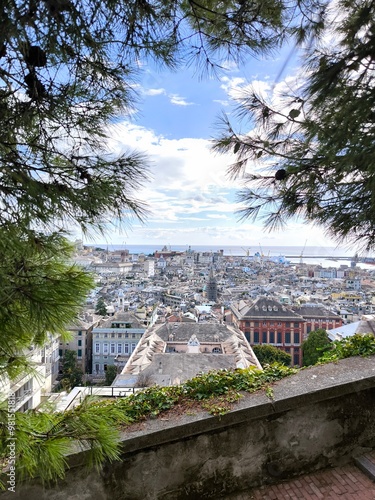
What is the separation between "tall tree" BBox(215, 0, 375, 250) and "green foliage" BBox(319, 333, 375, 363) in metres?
0.83

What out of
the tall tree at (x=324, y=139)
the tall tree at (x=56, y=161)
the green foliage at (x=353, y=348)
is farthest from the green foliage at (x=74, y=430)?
the tall tree at (x=324, y=139)

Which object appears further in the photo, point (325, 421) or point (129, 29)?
point (325, 421)

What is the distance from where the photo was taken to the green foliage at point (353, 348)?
1931 mm

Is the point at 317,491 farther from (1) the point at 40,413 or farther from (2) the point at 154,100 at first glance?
(2) the point at 154,100

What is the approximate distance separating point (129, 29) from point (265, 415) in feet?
5.71

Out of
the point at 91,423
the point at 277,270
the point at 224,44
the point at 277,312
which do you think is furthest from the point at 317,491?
the point at 277,270

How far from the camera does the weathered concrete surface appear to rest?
1.37m

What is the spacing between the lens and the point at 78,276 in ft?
2.92

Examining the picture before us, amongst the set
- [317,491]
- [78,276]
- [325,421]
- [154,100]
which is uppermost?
[154,100]

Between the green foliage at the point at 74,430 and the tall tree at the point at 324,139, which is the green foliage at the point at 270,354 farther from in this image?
the tall tree at the point at 324,139

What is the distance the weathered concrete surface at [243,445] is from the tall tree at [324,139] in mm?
857

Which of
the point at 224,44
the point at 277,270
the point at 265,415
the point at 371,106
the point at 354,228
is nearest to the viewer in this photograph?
the point at 371,106

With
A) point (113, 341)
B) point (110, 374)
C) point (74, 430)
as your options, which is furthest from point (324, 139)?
point (113, 341)

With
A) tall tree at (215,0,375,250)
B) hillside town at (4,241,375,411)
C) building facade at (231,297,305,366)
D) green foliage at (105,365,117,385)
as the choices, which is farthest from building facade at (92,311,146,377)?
tall tree at (215,0,375,250)
